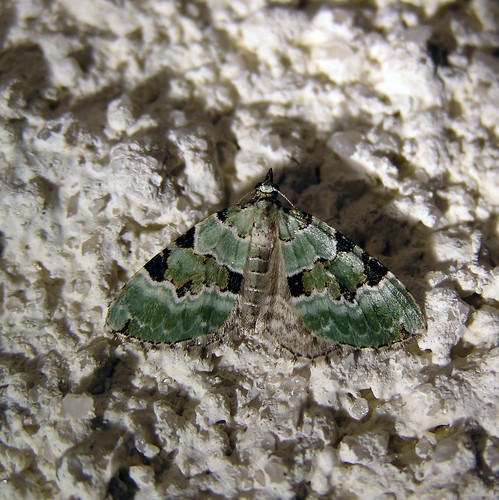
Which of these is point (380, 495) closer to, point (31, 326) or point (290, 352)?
point (290, 352)

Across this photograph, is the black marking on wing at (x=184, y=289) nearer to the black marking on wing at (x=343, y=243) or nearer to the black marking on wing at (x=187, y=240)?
the black marking on wing at (x=187, y=240)

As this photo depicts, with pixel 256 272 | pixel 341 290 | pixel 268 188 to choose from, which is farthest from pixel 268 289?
pixel 268 188

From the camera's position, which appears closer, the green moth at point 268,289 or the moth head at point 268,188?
the green moth at point 268,289

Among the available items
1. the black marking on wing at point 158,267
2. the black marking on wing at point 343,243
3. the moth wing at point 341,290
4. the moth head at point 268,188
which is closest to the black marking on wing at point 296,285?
the moth wing at point 341,290

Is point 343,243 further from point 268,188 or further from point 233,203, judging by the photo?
point 233,203

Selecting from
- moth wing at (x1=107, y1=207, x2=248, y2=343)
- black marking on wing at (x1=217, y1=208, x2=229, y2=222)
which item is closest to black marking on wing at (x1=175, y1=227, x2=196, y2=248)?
moth wing at (x1=107, y1=207, x2=248, y2=343)

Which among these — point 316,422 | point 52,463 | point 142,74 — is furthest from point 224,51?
point 52,463

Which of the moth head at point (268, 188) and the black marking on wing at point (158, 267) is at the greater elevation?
the moth head at point (268, 188)

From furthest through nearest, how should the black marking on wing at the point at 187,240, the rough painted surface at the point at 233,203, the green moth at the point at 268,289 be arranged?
the black marking on wing at the point at 187,240 < the green moth at the point at 268,289 < the rough painted surface at the point at 233,203
